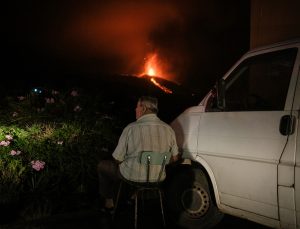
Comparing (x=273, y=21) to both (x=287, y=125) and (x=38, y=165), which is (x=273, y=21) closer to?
(x=287, y=125)

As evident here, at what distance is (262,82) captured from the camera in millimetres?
4781

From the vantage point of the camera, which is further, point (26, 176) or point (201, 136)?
point (26, 176)

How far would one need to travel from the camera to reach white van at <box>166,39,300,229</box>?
378 centimetres

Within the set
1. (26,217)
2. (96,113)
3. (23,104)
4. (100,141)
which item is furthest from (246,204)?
(23,104)

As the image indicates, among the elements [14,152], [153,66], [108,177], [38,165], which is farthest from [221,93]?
[153,66]

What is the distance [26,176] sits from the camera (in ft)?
19.6

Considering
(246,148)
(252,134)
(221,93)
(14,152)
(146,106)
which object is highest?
(221,93)

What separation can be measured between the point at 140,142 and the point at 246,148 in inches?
44.7

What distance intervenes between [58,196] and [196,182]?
82.4 inches

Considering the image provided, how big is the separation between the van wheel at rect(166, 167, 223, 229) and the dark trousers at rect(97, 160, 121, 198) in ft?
2.26

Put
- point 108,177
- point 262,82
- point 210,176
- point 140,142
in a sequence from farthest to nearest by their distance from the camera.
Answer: point 108,177 < point 262,82 < point 210,176 < point 140,142

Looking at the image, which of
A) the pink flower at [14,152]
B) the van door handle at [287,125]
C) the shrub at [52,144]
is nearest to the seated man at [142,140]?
the van door handle at [287,125]

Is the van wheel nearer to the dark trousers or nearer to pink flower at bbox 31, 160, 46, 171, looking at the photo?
the dark trousers

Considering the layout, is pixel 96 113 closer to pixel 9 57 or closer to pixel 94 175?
pixel 94 175
